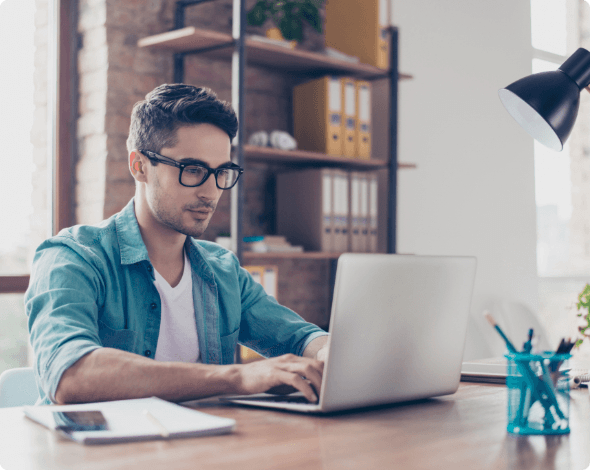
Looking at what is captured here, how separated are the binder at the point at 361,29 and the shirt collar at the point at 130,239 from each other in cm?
205

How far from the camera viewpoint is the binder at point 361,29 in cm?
333

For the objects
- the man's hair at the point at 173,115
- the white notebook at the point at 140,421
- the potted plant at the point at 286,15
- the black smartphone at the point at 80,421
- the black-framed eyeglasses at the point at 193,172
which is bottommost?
the white notebook at the point at 140,421

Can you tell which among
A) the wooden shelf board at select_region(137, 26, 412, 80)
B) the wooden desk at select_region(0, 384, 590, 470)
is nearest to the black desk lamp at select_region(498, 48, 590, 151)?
the wooden desk at select_region(0, 384, 590, 470)

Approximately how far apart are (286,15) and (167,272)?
1842mm

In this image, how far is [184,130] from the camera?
5.16 ft

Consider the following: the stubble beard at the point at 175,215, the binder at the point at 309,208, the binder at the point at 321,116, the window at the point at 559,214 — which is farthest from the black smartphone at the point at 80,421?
the window at the point at 559,214

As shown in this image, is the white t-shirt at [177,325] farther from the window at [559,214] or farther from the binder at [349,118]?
the window at [559,214]

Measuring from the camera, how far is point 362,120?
10.8 feet

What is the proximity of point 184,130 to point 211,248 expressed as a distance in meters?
0.38

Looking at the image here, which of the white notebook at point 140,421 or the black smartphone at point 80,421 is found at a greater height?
the black smartphone at point 80,421

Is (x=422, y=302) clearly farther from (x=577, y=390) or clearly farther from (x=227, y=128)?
(x=227, y=128)

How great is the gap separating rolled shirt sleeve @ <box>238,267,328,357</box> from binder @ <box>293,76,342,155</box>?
1489 millimetres

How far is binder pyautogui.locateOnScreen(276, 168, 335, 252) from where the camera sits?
124 inches

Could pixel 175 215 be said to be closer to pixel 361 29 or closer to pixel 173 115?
pixel 173 115
